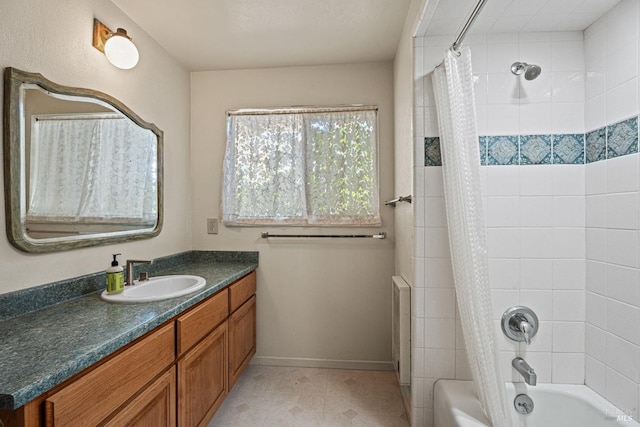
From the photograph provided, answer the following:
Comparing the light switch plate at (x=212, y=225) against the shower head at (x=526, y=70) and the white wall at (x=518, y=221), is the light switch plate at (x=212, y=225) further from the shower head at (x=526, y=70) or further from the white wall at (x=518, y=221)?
Result: the shower head at (x=526, y=70)

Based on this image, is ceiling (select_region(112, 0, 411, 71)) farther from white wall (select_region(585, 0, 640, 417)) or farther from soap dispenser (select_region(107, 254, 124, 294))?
soap dispenser (select_region(107, 254, 124, 294))

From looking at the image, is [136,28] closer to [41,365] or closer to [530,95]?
[41,365]

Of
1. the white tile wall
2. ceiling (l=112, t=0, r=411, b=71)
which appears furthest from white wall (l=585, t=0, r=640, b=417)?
ceiling (l=112, t=0, r=411, b=71)

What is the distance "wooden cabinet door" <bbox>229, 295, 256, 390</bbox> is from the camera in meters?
1.97

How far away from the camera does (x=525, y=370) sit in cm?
145

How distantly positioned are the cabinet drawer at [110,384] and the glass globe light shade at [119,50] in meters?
1.37

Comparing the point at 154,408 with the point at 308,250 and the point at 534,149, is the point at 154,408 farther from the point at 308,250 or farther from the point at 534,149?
the point at 534,149

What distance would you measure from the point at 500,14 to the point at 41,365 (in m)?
2.14

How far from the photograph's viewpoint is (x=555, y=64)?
1.58m

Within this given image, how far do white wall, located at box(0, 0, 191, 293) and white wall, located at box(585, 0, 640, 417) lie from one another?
2.43 metres

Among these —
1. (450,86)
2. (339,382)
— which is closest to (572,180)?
(450,86)

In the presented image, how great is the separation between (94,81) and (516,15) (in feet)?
6.82

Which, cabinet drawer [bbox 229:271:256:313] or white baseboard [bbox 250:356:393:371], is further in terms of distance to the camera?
white baseboard [bbox 250:356:393:371]

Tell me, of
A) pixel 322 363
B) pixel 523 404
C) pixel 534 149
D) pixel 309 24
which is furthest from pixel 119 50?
pixel 523 404
